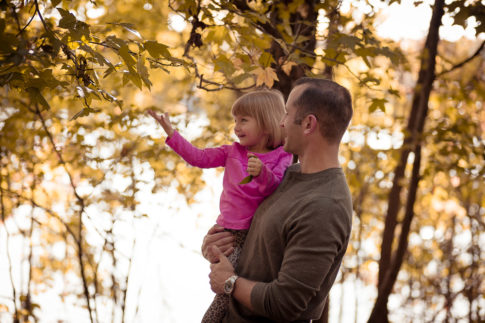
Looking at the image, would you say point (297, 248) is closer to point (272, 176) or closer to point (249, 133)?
point (272, 176)

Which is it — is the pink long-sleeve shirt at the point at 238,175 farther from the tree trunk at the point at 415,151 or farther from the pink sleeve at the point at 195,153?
the tree trunk at the point at 415,151

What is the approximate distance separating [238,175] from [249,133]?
8.6 inches

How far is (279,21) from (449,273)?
424cm

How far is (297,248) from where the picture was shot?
1760 millimetres

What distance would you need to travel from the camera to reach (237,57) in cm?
293

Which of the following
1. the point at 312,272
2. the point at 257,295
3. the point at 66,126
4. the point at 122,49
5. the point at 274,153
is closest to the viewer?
the point at 312,272

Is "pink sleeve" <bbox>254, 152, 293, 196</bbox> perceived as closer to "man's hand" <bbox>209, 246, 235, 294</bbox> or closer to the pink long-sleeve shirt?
the pink long-sleeve shirt

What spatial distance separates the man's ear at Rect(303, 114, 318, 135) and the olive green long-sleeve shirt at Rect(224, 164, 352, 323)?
180 mm

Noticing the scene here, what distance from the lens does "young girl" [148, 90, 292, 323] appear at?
7.47 feet

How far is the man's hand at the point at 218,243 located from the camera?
2.26m

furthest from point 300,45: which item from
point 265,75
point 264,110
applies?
point 264,110

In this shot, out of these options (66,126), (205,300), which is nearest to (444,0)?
(66,126)

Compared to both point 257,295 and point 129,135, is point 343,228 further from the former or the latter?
point 129,135

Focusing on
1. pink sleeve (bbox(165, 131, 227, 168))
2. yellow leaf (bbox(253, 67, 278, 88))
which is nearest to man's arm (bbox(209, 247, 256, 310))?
pink sleeve (bbox(165, 131, 227, 168))
